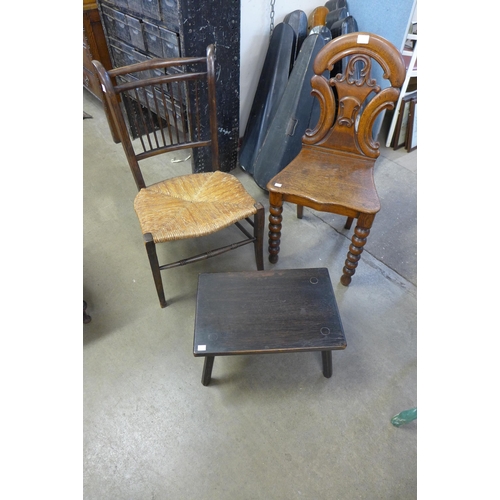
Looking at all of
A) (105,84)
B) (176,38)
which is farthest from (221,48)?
(105,84)

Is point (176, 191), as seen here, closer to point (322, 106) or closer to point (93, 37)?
point (322, 106)

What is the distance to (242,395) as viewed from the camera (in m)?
1.44

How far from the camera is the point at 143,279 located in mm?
1853

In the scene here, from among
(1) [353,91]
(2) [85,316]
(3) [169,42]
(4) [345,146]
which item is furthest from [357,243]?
(3) [169,42]

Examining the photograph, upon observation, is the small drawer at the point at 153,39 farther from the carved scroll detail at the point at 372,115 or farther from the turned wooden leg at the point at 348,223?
the turned wooden leg at the point at 348,223

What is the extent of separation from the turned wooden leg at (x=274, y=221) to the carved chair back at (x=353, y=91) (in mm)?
383

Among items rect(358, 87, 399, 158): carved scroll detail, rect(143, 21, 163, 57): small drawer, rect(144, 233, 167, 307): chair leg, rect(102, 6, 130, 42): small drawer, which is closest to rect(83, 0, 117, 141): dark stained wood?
rect(102, 6, 130, 42): small drawer

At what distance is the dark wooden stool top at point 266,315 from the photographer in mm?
1191

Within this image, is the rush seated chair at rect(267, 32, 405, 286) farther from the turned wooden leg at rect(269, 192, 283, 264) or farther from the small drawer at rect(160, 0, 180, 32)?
the small drawer at rect(160, 0, 180, 32)

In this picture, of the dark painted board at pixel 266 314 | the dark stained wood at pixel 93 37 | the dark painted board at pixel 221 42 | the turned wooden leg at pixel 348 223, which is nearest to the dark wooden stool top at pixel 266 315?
the dark painted board at pixel 266 314

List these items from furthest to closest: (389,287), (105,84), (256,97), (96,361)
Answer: (256,97) < (389,287) < (96,361) < (105,84)

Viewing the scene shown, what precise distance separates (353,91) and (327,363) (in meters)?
1.23

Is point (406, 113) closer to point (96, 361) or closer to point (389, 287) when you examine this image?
point (389, 287)

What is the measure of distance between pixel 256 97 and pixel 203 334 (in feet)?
5.72
